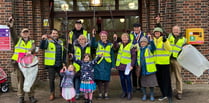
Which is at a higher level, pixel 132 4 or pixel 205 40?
pixel 132 4

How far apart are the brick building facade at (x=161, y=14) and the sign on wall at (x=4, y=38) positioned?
6.7 inches

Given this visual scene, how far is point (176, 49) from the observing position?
6266mm

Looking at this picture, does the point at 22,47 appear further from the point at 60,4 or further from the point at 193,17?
the point at 193,17

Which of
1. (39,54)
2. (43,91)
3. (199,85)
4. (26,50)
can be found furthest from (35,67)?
(199,85)

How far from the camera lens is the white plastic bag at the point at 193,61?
235 inches

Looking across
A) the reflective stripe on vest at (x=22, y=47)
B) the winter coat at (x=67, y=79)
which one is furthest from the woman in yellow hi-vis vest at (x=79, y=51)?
the reflective stripe on vest at (x=22, y=47)

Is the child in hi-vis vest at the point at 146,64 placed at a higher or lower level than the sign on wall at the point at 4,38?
lower

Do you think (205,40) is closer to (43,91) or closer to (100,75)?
(100,75)

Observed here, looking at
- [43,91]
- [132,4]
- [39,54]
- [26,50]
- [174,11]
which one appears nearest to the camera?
[26,50]

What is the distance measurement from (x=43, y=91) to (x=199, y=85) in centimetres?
480

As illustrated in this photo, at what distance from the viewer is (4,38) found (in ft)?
25.4

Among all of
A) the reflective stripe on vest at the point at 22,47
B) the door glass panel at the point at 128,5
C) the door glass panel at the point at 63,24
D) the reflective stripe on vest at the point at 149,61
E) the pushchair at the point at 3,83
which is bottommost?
the pushchair at the point at 3,83

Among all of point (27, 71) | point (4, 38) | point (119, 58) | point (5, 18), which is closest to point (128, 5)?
point (119, 58)

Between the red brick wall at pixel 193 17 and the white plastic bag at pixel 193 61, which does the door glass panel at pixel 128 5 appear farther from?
the white plastic bag at pixel 193 61
